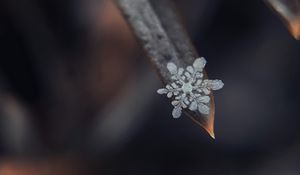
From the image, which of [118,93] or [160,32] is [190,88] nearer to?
[160,32]

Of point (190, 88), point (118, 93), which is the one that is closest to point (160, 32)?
point (190, 88)

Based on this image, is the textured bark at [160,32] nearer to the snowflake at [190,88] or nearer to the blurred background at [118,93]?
the snowflake at [190,88]

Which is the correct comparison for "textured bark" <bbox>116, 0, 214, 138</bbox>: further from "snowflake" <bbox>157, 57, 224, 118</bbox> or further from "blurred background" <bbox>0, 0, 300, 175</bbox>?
"blurred background" <bbox>0, 0, 300, 175</bbox>

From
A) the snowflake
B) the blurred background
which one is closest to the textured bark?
the snowflake

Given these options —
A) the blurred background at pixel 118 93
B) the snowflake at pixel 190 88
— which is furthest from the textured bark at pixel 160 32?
the blurred background at pixel 118 93

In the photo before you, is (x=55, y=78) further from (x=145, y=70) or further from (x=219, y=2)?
(x=219, y=2)

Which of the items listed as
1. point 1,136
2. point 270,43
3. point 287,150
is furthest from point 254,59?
point 1,136
